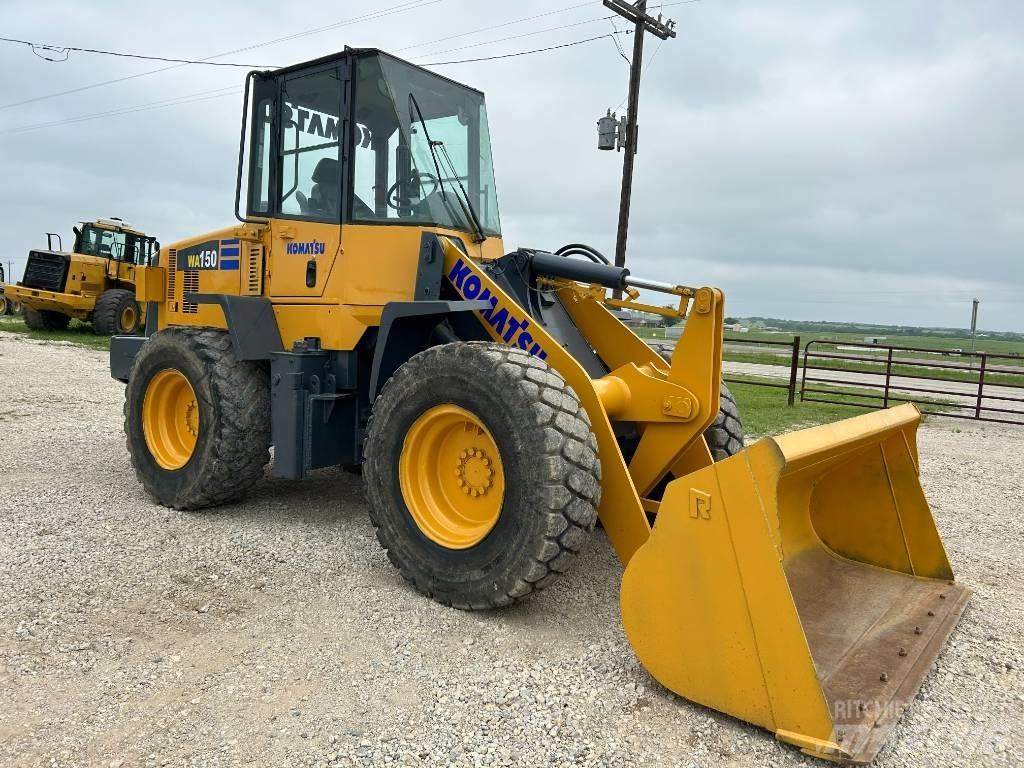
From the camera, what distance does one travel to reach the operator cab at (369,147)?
4832 millimetres

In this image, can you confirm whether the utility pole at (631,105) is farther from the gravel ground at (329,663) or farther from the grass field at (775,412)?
the gravel ground at (329,663)

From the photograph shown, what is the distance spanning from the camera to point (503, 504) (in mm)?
3564

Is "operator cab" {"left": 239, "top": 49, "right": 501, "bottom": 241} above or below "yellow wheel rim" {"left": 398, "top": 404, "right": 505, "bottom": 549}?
above

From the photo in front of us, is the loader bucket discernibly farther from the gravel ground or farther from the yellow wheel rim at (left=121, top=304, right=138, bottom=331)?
the yellow wheel rim at (left=121, top=304, right=138, bottom=331)

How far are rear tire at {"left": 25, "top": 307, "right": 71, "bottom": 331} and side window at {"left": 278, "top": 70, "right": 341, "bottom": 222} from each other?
20782 mm

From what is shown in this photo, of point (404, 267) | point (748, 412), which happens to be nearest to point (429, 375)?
point (404, 267)

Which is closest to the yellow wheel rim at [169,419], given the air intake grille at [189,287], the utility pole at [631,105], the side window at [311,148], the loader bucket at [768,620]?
the air intake grille at [189,287]

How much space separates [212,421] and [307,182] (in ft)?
5.70

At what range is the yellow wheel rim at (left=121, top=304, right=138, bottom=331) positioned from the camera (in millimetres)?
21438

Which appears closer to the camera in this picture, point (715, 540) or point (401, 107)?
point (715, 540)

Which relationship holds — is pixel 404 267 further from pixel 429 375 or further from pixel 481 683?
pixel 481 683

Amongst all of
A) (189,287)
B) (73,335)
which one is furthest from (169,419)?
(73,335)

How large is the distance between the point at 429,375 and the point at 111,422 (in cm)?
662

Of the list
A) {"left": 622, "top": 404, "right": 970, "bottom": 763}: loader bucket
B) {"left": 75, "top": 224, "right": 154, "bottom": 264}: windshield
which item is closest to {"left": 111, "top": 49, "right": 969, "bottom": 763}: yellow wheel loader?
{"left": 622, "top": 404, "right": 970, "bottom": 763}: loader bucket
